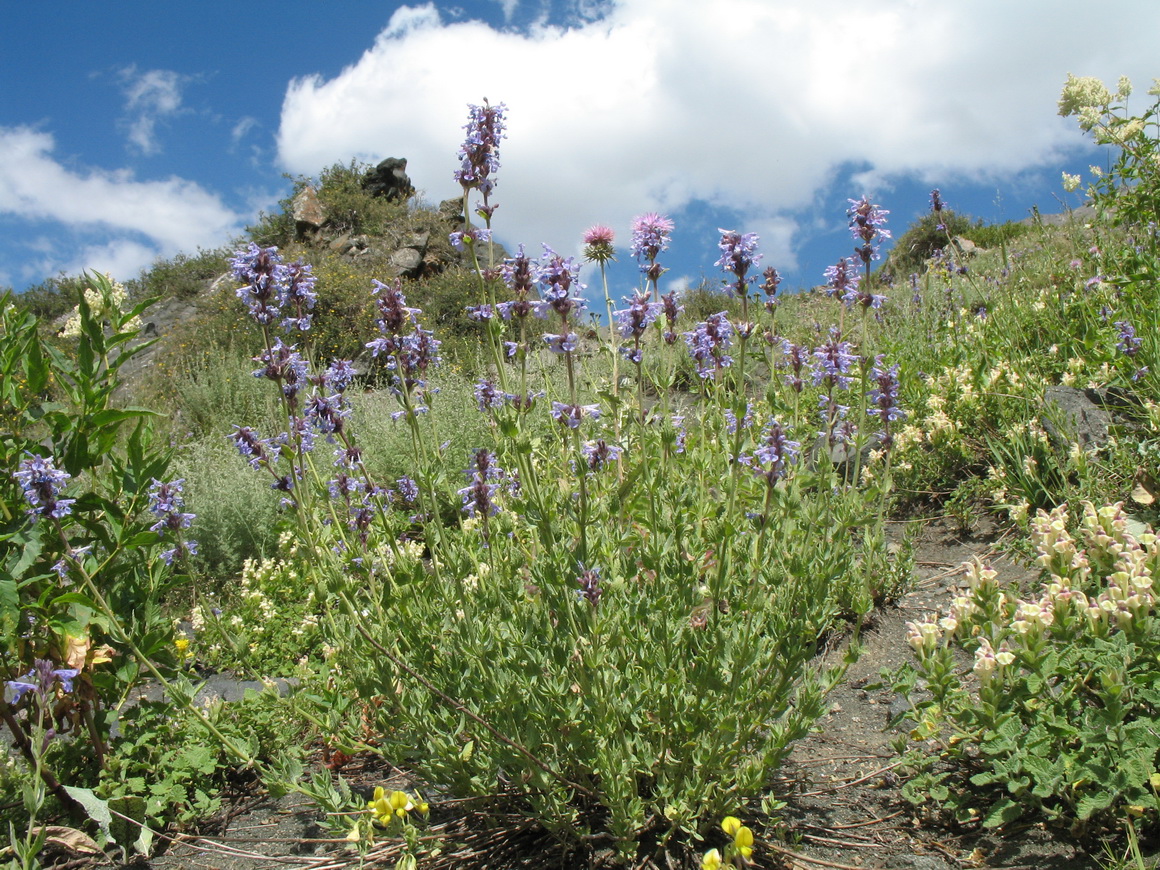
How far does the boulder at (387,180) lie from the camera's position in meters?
24.8

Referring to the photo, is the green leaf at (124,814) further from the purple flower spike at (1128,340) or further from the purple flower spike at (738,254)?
the purple flower spike at (1128,340)

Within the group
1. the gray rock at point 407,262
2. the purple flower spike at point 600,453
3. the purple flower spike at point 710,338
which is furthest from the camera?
the gray rock at point 407,262

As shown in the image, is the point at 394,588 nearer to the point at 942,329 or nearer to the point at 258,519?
the point at 258,519

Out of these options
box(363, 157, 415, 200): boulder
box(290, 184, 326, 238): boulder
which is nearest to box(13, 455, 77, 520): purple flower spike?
box(290, 184, 326, 238): boulder

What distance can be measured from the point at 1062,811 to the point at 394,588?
208 centimetres

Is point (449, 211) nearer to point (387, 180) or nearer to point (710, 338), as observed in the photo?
point (387, 180)

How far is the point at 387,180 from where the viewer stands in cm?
2502

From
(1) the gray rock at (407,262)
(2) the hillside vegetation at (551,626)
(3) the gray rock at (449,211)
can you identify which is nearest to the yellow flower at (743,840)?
(2) the hillside vegetation at (551,626)

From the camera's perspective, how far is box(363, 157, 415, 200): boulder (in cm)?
2480

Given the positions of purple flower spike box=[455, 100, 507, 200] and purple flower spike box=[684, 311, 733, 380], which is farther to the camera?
purple flower spike box=[684, 311, 733, 380]

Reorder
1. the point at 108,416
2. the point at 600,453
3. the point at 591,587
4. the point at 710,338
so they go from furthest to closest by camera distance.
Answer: the point at 710,338
the point at 600,453
the point at 108,416
the point at 591,587

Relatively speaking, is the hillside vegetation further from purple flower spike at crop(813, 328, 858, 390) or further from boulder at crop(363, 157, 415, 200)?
boulder at crop(363, 157, 415, 200)

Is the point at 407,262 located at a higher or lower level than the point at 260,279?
higher

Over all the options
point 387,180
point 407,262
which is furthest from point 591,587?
point 387,180
